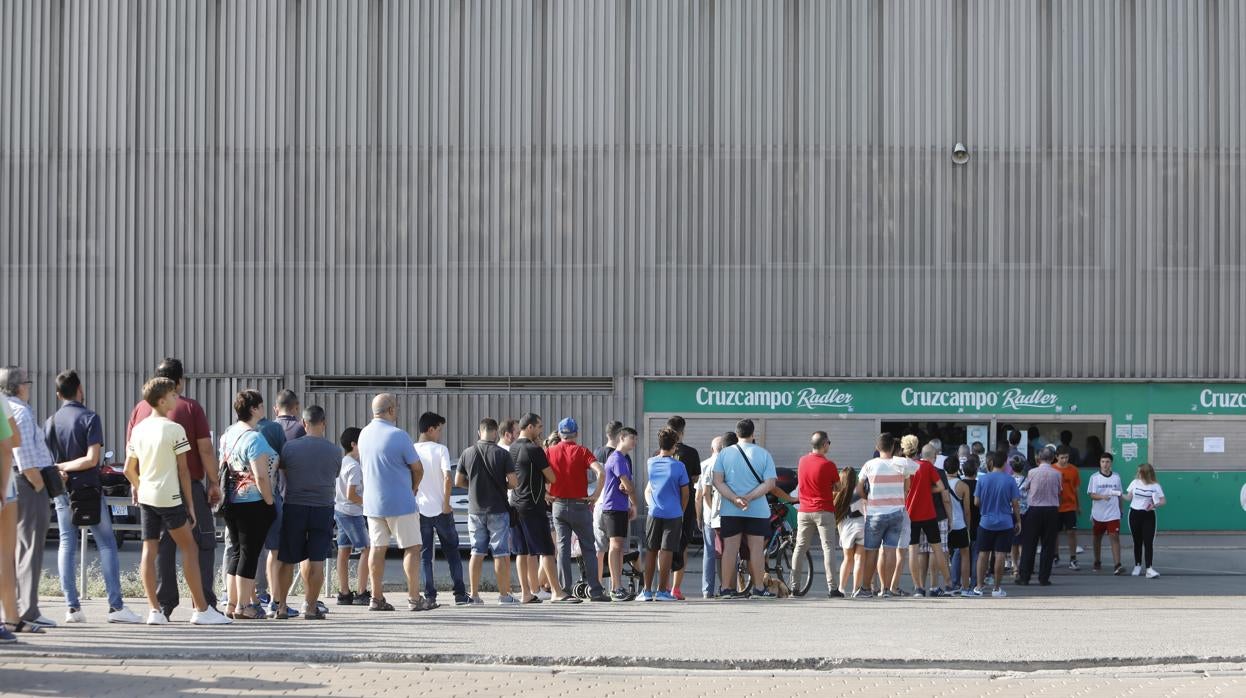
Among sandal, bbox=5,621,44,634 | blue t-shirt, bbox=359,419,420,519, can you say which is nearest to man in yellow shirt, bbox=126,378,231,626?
sandal, bbox=5,621,44,634

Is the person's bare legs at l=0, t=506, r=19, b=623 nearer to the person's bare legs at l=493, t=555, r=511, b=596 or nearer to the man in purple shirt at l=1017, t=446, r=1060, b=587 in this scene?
the person's bare legs at l=493, t=555, r=511, b=596

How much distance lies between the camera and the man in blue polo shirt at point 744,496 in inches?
577

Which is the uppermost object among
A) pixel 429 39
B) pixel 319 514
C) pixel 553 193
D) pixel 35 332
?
pixel 429 39

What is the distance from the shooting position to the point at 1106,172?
2588 centimetres

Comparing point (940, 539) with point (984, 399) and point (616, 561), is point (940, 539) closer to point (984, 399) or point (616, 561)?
point (616, 561)

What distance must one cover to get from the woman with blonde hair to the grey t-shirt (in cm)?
1145

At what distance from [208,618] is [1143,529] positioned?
12814mm

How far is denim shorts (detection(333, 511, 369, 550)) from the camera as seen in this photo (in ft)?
44.7

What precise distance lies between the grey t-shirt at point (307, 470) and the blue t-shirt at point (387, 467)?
58cm

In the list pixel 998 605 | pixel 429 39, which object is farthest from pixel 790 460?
pixel 998 605

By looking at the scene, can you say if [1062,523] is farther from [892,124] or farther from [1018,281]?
[892,124]

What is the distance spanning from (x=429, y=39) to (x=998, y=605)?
50.7 feet

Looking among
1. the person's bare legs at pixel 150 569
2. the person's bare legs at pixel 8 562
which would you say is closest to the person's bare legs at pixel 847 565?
the person's bare legs at pixel 150 569

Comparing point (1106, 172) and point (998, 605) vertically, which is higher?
point (1106, 172)
